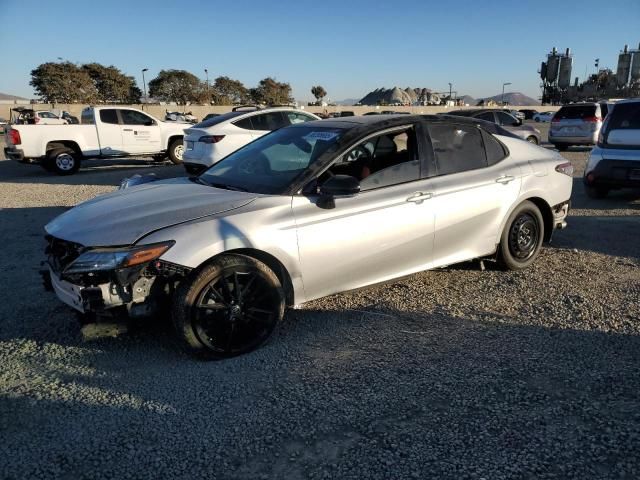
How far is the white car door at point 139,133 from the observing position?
46.8 feet

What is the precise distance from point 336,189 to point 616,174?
20.7 ft

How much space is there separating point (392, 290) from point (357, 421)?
2.10 meters

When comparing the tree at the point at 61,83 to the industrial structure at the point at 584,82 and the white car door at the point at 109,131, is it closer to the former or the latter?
the white car door at the point at 109,131

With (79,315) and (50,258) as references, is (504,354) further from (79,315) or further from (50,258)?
(50,258)

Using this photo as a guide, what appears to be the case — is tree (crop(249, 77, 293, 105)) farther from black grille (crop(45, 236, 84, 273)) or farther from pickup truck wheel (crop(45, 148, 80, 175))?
black grille (crop(45, 236, 84, 273))

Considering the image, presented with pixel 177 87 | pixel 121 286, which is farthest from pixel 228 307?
pixel 177 87

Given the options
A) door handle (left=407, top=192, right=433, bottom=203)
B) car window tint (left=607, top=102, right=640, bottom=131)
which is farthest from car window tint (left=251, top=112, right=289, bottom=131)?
door handle (left=407, top=192, right=433, bottom=203)

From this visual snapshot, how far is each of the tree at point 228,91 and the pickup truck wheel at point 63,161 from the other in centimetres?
6571

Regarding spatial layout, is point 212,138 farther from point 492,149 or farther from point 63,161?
point 492,149

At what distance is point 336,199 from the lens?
3.79 metres

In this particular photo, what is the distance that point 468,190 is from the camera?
4.48m

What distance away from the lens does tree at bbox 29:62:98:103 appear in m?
57.9

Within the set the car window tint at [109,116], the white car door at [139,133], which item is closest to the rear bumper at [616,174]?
the white car door at [139,133]

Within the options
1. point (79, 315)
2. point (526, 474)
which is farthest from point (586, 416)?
point (79, 315)
